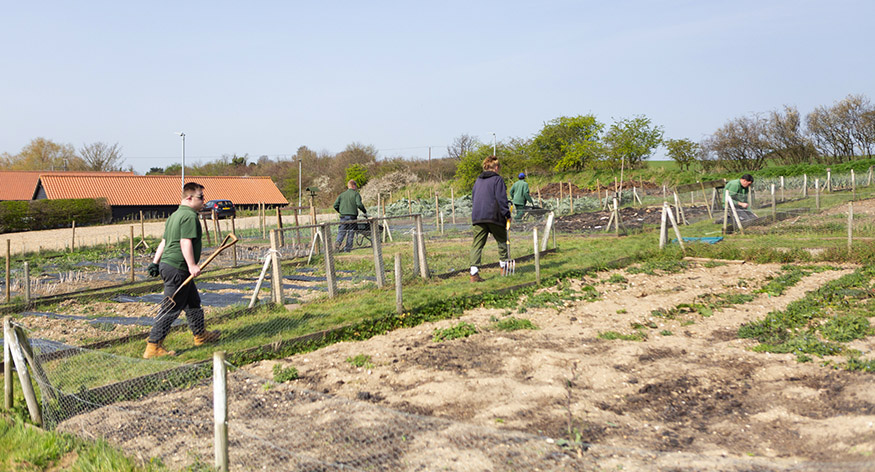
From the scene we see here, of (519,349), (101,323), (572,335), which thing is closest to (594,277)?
(572,335)

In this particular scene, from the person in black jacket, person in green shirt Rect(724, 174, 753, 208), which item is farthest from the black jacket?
person in green shirt Rect(724, 174, 753, 208)

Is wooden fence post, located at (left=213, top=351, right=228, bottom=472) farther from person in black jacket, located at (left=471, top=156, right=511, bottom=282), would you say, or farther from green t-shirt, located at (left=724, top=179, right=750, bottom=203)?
green t-shirt, located at (left=724, top=179, right=750, bottom=203)

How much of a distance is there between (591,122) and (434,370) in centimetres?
5070

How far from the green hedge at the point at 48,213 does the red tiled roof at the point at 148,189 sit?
4.21 meters

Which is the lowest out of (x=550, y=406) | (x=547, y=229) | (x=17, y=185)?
(x=550, y=406)

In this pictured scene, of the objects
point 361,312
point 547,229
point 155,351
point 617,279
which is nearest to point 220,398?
point 155,351

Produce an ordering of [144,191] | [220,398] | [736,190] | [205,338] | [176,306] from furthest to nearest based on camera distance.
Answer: [144,191], [736,190], [205,338], [176,306], [220,398]

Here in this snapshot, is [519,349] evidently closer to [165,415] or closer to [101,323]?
[165,415]

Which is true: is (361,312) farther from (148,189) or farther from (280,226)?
(148,189)

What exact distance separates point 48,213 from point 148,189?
12.9m

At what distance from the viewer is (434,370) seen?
605 cm

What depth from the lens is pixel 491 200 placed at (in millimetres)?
10445

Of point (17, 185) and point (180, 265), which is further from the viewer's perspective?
point (17, 185)

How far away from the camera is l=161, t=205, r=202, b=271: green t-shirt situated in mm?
6996
